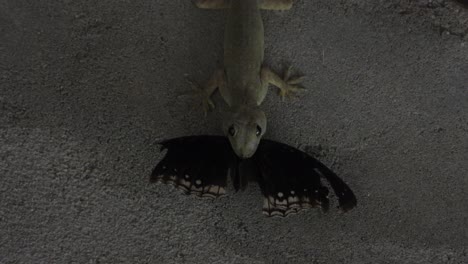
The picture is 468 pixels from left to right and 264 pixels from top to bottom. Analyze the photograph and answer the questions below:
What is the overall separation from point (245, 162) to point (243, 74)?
1.82ft

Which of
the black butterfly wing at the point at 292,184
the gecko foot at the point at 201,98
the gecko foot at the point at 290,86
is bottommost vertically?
the black butterfly wing at the point at 292,184

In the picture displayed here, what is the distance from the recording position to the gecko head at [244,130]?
2732 mm

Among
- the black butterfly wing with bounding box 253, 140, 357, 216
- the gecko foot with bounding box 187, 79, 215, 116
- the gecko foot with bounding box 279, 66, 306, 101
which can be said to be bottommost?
the black butterfly wing with bounding box 253, 140, 357, 216

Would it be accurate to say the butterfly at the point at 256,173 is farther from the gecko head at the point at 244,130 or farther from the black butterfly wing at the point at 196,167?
the gecko head at the point at 244,130

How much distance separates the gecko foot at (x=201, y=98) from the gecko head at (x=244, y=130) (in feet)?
1.09

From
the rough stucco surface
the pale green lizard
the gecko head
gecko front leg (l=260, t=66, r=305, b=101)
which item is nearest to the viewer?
the gecko head

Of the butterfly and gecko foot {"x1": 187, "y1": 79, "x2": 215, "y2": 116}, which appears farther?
gecko foot {"x1": 187, "y1": 79, "x2": 215, "y2": 116}

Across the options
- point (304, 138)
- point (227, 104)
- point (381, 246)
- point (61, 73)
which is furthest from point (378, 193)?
point (61, 73)

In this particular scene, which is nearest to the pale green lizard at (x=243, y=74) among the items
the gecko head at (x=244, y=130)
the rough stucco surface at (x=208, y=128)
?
the gecko head at (x=244, y=130)

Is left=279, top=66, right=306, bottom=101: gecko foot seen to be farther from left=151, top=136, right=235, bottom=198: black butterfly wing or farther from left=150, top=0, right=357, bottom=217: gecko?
left=151, top=136, right=235, bottom=198: black butterfly wing

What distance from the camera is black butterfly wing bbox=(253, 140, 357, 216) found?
2.79 meters

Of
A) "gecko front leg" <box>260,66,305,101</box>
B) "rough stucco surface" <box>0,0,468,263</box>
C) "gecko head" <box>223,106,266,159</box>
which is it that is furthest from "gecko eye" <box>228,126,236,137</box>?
"gecko front leg" <box>260,66,305,101</box>

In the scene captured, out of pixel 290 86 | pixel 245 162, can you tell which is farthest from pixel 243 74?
pixel 245 162

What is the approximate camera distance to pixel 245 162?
2.86 m
